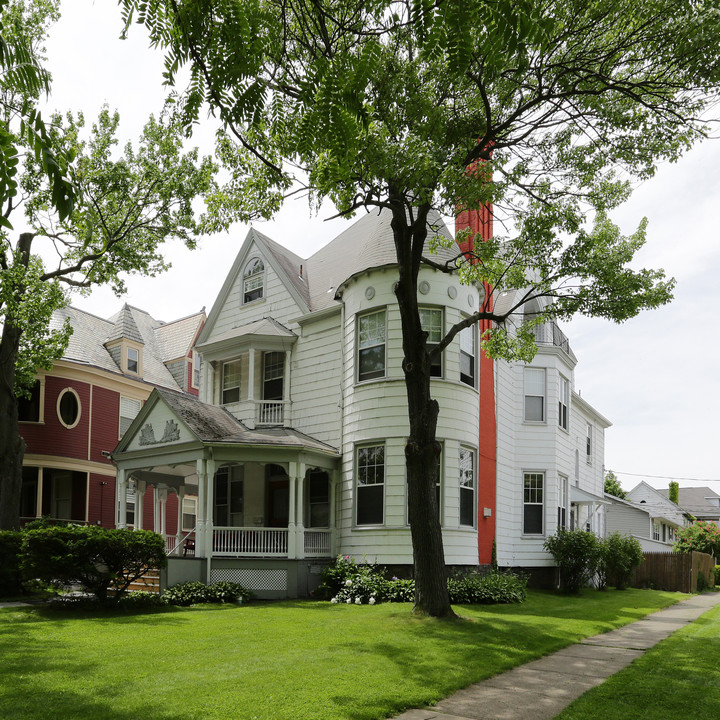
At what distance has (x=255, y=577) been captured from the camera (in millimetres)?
17234

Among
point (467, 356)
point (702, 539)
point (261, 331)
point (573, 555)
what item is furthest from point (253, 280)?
point (702, 539)

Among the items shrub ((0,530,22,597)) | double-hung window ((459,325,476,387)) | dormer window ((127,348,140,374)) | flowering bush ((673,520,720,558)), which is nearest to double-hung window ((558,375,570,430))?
double-hung window ((459,325,476,387))

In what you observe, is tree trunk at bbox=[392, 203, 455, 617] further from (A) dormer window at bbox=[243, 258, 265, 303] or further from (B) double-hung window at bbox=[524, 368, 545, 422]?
(B) double-hung window at bbox=[524, 368, 545, 422]

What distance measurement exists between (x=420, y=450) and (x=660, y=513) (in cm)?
4501

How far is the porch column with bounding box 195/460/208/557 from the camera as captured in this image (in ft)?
55.9

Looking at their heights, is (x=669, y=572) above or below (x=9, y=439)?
below

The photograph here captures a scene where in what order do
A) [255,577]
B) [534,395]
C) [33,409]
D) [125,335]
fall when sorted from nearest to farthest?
1. [255,577]
2. [534,395]
3. [33,409]
4. [125,335]

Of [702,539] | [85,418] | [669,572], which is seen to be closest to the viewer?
[669,572]

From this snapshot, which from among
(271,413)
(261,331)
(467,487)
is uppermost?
(261,331)

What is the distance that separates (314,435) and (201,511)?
381 centimetres

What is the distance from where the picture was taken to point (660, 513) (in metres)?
51.6

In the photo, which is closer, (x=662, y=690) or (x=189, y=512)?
(x=662, y=690)

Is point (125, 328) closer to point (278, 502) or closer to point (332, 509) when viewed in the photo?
point (278, 502)

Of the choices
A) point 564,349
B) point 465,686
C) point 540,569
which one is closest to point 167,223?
point 564,349
